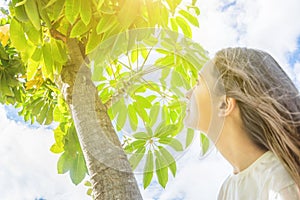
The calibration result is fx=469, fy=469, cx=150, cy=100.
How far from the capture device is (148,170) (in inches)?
54.2

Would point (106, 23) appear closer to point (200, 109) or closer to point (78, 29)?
point (78, 29)

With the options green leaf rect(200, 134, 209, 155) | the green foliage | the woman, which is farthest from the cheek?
the green foliage

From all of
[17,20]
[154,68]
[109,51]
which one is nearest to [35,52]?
[17,20]

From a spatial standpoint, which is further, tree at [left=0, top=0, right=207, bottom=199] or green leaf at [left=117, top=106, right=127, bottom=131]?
green leaf at [left=117, top=106, right=127, bottom=131]

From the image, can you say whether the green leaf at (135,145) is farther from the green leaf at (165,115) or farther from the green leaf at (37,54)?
the green leaf at (37,54)

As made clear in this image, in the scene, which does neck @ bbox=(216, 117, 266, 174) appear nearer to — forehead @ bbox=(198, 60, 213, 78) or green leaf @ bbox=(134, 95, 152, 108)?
forehead @ bbox=(198, 60, 213, 78)

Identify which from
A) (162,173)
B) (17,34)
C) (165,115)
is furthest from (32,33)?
(162,173)

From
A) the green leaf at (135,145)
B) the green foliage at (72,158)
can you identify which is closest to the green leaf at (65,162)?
the green foliage at (72,158)

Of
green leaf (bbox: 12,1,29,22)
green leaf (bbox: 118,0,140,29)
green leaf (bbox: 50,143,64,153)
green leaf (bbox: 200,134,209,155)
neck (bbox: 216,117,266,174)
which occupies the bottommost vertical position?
neck (bbox: 216,117,266,174)

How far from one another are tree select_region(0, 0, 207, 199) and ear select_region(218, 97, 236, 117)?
8.5 inches

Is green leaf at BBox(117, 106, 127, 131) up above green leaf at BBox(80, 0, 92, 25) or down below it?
below

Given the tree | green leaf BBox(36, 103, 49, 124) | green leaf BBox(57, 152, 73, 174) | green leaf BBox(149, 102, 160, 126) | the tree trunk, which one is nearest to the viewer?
the tree trunk

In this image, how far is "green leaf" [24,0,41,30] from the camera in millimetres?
1112

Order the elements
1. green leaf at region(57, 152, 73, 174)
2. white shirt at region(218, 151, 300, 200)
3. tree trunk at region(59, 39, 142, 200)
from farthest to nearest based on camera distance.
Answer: green leaf at region(57, 152, 73, 174), tree trunk at region(59, 39, 142, 200), white shirt at region(218, 151, 300, 200)
